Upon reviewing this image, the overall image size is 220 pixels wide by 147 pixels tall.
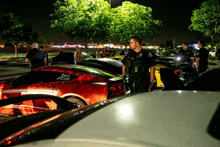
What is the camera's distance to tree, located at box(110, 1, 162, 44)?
35.5 m

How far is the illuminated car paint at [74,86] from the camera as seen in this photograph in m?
5.04

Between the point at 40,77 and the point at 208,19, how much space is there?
4039 centimetres

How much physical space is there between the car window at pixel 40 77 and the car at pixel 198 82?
2.38 meters

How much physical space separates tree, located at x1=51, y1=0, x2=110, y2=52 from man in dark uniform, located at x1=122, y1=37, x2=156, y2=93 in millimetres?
23391

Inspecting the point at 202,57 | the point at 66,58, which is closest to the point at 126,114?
A: the point at 202,57

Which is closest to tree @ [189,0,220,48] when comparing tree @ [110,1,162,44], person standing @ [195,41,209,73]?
tree @ [110,1,162,44]

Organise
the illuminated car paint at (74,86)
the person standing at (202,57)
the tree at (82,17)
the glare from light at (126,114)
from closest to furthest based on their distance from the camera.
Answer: the glare from light at (126,114) → the illuminated car paint at (74,86) → the person standing at (202,57) → the tree at (82,17)

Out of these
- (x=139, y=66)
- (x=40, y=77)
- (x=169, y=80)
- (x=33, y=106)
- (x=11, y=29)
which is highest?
(x=11, y=29)

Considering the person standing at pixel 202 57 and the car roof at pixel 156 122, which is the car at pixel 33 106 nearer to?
the car roof at pixel 156 122

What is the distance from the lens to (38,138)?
4.72 ft

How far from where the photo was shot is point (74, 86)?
202 inches

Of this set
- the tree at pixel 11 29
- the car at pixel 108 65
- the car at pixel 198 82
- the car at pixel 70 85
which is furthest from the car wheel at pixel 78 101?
the tree at pixel 11 29

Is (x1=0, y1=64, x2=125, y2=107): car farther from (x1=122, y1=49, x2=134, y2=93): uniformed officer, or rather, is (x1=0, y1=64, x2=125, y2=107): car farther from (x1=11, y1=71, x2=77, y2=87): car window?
(x1=122, y1=49, x2=134, y2=93): uniformed officer

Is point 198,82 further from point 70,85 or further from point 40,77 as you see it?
point 40,77
